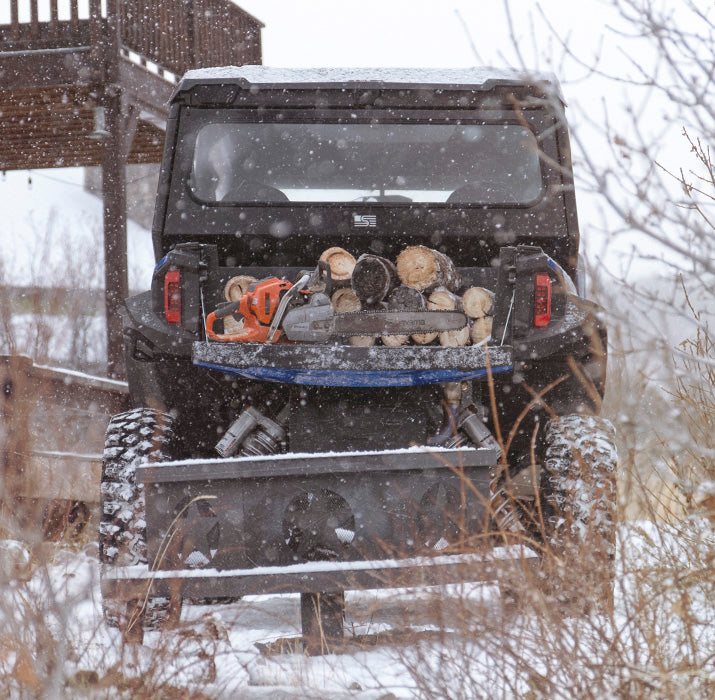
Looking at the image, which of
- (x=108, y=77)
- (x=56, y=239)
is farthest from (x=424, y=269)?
(x=56, y=239)

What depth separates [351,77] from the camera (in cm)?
473

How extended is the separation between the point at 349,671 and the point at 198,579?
61 cm

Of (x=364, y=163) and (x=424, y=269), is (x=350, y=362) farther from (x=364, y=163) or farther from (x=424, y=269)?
(x=364, y=163)

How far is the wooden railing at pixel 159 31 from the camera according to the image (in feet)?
30.8

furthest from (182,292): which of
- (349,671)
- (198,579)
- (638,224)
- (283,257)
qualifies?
(638,224)

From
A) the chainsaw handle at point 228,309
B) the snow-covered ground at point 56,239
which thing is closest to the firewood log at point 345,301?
the chainsaw handle at point 228,309

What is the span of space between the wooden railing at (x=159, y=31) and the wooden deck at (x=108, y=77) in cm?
1

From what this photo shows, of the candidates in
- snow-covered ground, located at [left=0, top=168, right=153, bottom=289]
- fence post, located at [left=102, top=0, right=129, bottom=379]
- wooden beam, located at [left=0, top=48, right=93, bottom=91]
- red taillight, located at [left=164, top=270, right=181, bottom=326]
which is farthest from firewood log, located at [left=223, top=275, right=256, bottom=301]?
snow-covered ground, located at [left=0, top=168, right=153, bottom=289]

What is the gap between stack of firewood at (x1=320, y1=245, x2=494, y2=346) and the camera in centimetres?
396

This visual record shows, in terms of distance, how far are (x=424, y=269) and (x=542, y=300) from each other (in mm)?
514

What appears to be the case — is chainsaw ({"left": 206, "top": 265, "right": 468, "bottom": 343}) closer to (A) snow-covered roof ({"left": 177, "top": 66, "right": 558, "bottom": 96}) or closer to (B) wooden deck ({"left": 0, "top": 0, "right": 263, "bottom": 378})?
(A) snow-covered roof ({"left": 177, "top": 66, "right": 558, "bottom": 96})

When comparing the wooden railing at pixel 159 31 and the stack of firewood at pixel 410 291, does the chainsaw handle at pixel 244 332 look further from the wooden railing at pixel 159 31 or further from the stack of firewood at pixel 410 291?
the wooden railing at pixel 159 31

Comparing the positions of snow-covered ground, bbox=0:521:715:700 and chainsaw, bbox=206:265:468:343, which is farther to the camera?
chainsaw, bbox=206:265:468:343

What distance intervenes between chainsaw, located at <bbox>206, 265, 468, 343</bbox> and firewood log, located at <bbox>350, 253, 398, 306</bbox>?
0.38 ft
